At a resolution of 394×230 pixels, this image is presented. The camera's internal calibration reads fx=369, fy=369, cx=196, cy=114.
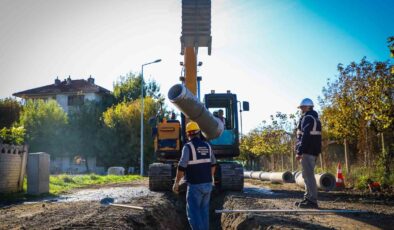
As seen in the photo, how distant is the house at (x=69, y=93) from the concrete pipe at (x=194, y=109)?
42.8 meters

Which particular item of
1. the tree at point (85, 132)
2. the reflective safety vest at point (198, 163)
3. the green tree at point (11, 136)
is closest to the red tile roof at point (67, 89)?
the tree at point (85, 132)

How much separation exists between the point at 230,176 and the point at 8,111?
83.4 feet

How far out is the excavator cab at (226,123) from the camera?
11.2 metres

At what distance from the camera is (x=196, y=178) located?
613 centimetres

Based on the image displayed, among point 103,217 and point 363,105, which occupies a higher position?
point 363,105

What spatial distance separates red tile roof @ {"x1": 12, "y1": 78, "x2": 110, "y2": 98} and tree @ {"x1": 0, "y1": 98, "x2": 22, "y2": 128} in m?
18.2

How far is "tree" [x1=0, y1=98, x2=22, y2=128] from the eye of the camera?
2992cm

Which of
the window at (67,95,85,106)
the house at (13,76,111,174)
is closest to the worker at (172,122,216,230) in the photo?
the house at (13,76,111,174)

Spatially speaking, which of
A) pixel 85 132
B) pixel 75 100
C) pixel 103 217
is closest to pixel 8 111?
pixel 85 132

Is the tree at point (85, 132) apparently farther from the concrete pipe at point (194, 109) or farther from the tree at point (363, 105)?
the concrete pipe at point (194, 109)

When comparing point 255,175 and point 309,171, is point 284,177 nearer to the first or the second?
→ point 255,175

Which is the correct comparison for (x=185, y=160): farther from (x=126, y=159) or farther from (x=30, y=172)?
(x=126, y=159)

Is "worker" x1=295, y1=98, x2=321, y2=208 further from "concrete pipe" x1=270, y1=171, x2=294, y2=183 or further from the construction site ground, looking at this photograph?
"concrete pipe" x1=270, y1=171, x2=294, y2=183

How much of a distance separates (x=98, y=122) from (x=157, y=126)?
32.8m
